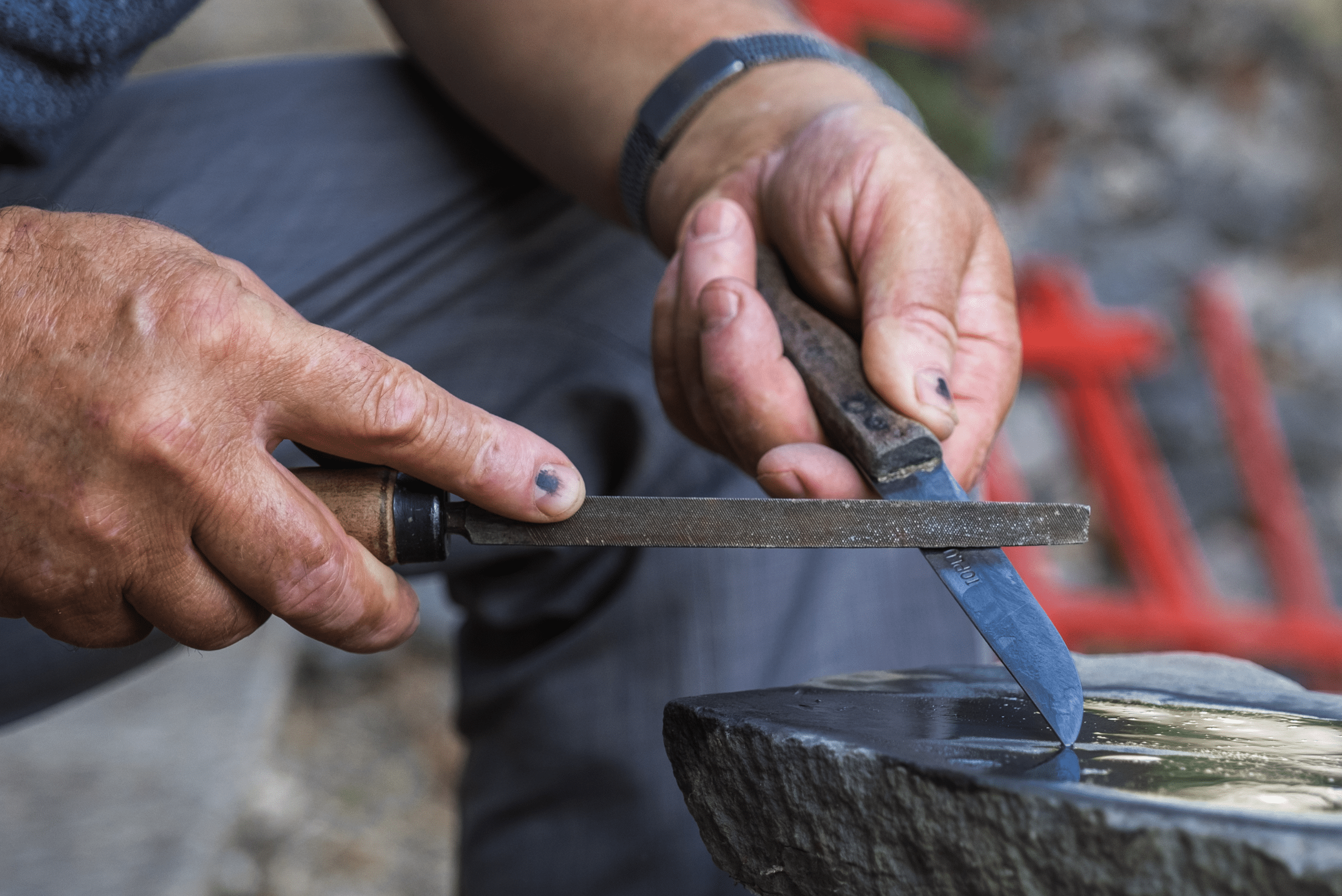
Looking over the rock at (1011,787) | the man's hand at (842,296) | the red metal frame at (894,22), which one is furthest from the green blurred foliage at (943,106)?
the rock at (1011,787)

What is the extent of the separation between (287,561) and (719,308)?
465 mm

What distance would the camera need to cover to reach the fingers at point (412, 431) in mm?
798

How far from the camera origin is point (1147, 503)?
133 inches

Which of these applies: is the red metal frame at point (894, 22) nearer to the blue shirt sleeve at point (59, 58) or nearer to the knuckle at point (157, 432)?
the blue shirt sleeve at point (59, 58)

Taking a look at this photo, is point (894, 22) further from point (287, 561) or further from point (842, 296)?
point (287, 561)

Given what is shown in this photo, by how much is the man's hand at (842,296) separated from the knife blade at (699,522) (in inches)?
4.4

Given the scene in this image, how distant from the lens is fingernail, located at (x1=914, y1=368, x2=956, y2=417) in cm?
92

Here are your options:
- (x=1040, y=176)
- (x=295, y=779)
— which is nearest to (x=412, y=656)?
(x=295, y=779)

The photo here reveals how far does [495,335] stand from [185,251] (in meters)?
0.63

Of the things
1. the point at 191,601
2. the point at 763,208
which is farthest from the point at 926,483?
the point at 191,601

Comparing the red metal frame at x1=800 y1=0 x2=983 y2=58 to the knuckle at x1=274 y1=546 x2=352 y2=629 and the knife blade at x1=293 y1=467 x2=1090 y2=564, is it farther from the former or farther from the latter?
the knuckle at x1=274 y1=546 x2=352 y2=629

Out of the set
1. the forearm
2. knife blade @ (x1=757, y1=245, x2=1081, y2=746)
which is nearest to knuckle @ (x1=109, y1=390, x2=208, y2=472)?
knife blade @ (x1=757, y1=245, x2=1081, y2=746)

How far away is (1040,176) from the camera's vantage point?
5.40 m

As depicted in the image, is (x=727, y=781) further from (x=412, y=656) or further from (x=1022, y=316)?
(x=1022, y=316)
